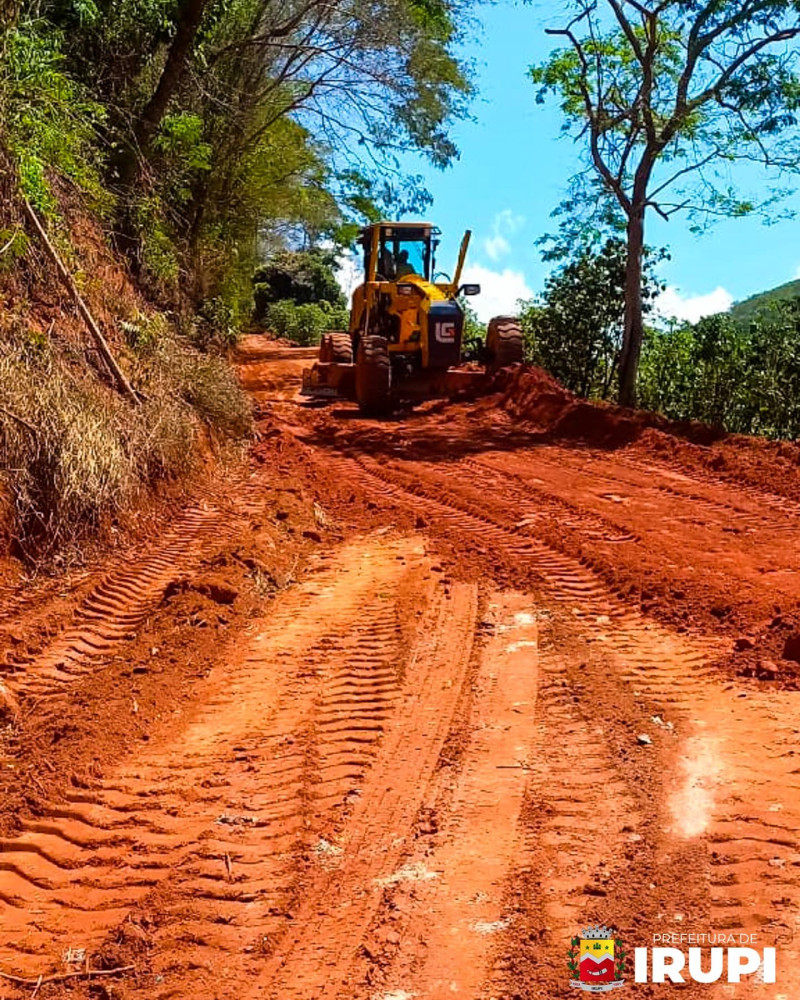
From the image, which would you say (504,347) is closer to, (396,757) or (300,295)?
(396,757)

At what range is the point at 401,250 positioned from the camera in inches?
621

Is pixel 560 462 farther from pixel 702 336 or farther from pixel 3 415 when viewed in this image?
pixel 3 415

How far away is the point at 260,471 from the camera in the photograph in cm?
962

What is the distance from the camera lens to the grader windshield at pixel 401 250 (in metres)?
15.4

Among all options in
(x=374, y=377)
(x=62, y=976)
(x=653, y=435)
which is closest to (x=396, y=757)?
(x=62, y=976)

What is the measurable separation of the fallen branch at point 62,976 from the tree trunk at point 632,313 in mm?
13117

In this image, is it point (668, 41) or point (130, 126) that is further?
point (668, 41)

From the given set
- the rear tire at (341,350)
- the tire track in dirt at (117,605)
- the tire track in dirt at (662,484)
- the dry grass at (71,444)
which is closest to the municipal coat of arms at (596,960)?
the tire track in dirt at (117,605)

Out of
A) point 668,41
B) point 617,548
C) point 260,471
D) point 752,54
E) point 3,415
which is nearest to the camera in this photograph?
point 3,415

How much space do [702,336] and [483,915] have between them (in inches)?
511

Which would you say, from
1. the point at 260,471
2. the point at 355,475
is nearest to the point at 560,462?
the point at 355,475

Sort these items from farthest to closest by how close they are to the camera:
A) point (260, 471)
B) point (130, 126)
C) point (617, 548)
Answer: point (130, 126)
point (260, 471)
point (617, 548)

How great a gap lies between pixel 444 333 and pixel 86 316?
7.96m

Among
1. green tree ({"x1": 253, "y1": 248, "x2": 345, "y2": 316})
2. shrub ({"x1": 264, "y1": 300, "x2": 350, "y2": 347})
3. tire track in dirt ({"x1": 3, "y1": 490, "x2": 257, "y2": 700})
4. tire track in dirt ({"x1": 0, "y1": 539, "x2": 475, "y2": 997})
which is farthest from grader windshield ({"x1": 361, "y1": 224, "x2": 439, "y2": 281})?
green tree ({"x1": 253, "y1": 248, "x2": 345, "y2": 316})
